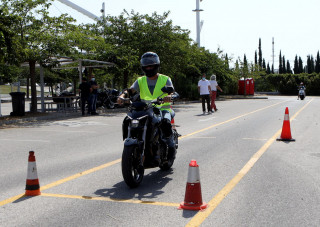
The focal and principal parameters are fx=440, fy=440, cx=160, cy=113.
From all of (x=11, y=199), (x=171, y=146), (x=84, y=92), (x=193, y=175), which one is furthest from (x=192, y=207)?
(x=84, y=92)

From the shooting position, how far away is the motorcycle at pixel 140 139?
19.1ft

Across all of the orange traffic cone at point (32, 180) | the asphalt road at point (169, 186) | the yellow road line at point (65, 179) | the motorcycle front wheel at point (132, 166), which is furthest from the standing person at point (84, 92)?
the orange traffic cone at point (32, 180)

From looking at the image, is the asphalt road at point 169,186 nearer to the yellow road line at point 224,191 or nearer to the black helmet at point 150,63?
the yellow road line at point 224,191

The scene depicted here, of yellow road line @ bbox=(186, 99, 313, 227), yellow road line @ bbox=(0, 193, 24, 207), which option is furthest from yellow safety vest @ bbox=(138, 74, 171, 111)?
yellow road line @ bbox=(0, 193, 24, 207)

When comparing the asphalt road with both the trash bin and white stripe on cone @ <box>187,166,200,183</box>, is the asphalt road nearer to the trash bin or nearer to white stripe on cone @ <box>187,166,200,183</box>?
white stripe on cone @ <box>187,166,200,183</box>

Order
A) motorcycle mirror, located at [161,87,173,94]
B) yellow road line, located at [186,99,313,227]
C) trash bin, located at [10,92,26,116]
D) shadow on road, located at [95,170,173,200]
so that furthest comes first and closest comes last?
trash bin, located at [10,92,26,116]
motorcycle mirror, located at [161,87,173,94]
shadow on road, located at [95,170,173,200]
yellow road line, located at [186,99,313,227]

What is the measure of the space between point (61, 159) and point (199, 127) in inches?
269

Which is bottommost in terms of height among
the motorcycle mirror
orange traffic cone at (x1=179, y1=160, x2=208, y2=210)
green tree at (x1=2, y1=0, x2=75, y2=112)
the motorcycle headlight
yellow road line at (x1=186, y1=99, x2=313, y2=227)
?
yellow road line at (x1=186, y1=99, x2=313, y2=227)

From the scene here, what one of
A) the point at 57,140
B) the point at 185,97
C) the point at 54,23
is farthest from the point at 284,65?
the point at 57,140

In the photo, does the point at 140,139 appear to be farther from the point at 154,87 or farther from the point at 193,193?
the point at 193,193

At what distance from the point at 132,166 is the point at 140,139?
40cm

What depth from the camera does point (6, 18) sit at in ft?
56.4

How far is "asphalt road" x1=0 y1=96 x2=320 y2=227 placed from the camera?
15.6 feet

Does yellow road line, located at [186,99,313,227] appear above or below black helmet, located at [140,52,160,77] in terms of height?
below
